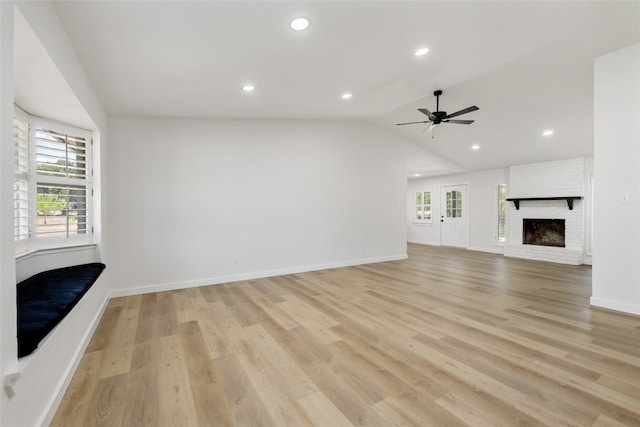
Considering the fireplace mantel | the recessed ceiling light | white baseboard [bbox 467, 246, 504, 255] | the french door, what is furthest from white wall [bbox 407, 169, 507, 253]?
the recessed ceiling light

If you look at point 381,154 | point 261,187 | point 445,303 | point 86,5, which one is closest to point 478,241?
point 381,154

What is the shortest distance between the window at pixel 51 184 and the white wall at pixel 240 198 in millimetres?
726

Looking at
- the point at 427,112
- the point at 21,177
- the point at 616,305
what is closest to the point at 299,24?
the point at 427,112

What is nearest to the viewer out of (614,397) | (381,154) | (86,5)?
(614,397)

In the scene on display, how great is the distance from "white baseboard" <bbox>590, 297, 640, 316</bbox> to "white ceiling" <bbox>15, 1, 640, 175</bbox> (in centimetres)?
289

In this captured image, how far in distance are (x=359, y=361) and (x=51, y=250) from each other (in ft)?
10.4

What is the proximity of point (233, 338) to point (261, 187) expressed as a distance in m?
2.85

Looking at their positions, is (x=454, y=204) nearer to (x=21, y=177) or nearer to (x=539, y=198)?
(x=539, y=198)

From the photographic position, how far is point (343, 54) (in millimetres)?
2928

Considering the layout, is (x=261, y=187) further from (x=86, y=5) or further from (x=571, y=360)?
(x=571, y=360)

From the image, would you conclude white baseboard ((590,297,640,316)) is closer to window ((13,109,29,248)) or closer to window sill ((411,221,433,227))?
window ((13,109,29,248))

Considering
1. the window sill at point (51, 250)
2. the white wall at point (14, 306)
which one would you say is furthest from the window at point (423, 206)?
the white wall at point (14, 306)

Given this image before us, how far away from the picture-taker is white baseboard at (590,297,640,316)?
3146mm

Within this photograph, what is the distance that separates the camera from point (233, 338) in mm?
2734
